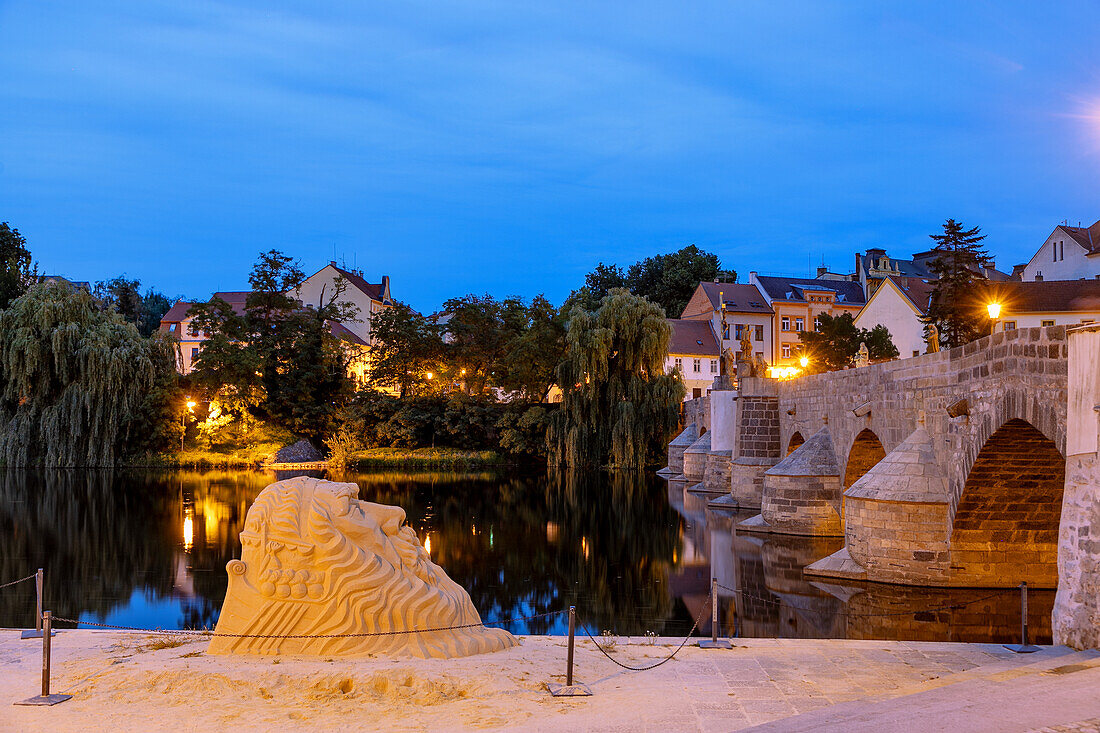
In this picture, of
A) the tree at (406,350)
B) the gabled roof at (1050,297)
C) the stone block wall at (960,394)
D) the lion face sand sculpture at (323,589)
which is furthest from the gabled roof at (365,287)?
the lion face sand sculpture at (323,589)

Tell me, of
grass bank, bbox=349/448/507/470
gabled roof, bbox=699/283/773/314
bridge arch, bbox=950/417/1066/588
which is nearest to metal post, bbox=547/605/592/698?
bridge arch, bbox=950/417/1066/588

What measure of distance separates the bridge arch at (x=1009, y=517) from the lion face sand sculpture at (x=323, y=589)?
23.8 ft

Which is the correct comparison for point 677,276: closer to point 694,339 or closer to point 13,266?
point 694,339

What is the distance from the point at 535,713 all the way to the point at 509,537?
44.5 feet

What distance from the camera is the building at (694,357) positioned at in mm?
49750

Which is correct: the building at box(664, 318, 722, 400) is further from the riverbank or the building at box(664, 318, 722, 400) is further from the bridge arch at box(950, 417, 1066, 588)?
the bridge arch at box(950, 417, 1066, 588)

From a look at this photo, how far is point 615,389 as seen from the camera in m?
35.6

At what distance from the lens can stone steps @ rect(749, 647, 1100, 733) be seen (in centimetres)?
488

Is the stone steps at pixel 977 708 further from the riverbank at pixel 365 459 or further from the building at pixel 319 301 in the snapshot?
the building at pixel 319 301

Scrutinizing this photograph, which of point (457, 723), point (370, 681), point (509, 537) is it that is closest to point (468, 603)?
point (370, 681)

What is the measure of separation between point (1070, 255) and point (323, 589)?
138 feet

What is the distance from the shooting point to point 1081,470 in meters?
7.64

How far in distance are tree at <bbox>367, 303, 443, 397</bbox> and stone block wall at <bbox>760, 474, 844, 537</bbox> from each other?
2718 centimetres

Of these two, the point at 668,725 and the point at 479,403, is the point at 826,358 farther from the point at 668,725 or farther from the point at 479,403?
the point at 668,725
